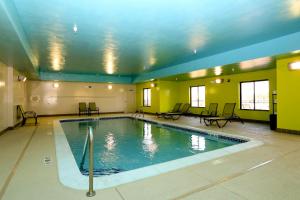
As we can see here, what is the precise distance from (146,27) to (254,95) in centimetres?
688

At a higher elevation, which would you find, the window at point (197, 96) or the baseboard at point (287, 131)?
the window at point (197, 96)

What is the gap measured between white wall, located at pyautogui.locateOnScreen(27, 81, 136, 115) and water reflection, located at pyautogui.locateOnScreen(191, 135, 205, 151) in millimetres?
8749

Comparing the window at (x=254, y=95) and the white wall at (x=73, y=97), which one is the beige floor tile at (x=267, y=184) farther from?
the white wall at (x=73, y=97)

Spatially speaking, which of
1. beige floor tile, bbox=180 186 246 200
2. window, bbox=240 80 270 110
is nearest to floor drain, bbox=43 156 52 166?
beige floor tile, bbox=180 186 246 200

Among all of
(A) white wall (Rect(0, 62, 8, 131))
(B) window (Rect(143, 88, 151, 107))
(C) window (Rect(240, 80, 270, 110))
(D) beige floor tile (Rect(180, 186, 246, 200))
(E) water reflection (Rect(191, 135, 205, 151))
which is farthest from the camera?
(B) window (Rect(143, 88, 151, 107))

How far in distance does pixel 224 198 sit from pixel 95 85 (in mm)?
12113

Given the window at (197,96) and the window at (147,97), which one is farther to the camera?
the window at (147,97)

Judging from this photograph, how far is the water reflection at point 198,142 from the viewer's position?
480 cm

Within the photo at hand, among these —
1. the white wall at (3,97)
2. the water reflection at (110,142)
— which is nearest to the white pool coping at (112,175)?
the water reflection at (110,142)

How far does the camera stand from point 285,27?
428 cm

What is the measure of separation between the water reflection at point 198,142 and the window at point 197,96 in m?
5.65

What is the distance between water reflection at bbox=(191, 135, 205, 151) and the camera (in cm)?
480

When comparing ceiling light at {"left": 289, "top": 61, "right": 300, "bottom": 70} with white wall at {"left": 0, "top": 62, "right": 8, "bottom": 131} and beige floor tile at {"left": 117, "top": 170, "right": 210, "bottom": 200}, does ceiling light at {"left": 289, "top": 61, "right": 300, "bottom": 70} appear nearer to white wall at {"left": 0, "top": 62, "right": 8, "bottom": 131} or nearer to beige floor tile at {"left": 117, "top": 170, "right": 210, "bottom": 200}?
beige floor tile at {"left": 117, "top": 170, "right": 210, "bottom": 200}

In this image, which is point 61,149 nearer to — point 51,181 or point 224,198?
point 51,181
